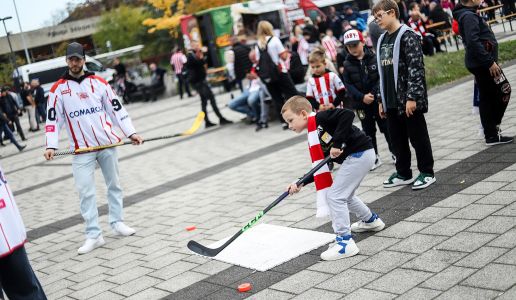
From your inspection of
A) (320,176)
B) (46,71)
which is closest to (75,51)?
(320,176)

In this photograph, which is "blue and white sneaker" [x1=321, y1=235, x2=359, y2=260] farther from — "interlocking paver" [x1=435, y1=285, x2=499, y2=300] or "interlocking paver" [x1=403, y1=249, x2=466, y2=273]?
"interlocking paver" [x1=435, y1=285, x2=499, y2=300]

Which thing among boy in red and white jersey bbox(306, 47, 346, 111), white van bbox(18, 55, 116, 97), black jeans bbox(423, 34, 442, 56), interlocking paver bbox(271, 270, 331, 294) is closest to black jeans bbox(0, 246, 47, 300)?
interlocking paver bbox(271, 270, 331, 294)

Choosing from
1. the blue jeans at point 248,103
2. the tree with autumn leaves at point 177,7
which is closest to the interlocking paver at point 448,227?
the blue jeans at point 248,103

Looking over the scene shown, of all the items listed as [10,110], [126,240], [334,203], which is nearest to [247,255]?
[334,203]

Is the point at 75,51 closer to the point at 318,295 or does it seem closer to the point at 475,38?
the point at 318,295

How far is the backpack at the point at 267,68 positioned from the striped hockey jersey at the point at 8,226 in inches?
303

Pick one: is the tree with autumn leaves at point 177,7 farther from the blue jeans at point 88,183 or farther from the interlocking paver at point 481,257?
the interlocking paver at point 481,257

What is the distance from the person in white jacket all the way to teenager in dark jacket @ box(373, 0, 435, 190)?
3.48 m

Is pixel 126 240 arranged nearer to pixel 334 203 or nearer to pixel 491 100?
pixel 334 203

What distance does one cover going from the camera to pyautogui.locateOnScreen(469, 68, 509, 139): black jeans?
6430 mm

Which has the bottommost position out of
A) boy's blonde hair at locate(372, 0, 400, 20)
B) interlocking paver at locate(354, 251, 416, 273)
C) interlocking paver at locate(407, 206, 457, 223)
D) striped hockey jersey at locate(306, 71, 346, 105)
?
interlocking paver at locate(354, 251, 416, 273)

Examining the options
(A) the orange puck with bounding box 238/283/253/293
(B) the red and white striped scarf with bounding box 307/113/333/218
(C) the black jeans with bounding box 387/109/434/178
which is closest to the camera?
(A) the orange puck with bounding box 238/283/253/293

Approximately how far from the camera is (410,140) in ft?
18.5

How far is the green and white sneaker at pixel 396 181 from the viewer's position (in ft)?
19.6
